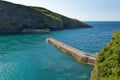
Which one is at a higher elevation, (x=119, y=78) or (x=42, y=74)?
(x=119, y=78)

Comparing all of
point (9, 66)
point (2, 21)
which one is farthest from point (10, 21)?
point (9, 66)

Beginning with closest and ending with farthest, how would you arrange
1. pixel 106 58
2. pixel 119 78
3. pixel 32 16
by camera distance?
pixel 119 78 < pixel 106 58 < pixel 32 16

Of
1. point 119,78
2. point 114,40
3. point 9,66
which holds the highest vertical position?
point 114,40

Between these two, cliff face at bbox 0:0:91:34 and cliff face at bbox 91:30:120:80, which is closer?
cliff face at bbox 91:30:120:80

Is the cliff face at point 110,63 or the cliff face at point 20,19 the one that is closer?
the cliff face at point 110,63

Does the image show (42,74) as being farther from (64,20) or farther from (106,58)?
(64,20)

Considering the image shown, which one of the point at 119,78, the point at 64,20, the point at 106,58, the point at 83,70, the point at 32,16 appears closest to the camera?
the point at 119,78

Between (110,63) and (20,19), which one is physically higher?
(20,19)

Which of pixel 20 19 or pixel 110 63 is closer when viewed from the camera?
pixel 110 63
